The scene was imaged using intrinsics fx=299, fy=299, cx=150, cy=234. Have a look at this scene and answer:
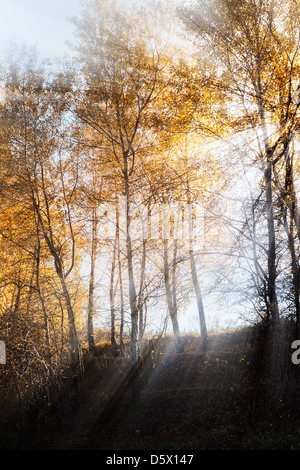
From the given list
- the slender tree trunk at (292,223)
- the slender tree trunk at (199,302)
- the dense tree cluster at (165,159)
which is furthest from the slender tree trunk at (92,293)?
the slender tree trunk at (292,223)

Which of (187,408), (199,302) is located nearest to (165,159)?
(199,302)

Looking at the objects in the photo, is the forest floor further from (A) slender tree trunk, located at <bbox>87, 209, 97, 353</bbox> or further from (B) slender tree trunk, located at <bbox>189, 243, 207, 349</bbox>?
(A) slender tree trunk, located at <bbox>87, 209, 97, 353</bbox>

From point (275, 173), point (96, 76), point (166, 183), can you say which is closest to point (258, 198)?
point (275, 173)

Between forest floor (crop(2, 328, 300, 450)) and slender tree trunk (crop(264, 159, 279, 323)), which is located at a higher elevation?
slender tree trunk (crop(264, 159, 279, 323))

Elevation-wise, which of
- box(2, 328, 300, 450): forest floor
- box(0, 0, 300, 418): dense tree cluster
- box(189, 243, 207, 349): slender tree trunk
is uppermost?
box(0, 0, 300, 418): dense tree cluster

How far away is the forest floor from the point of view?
18.7 feet

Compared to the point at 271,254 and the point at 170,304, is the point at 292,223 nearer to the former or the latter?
the point at 271,254

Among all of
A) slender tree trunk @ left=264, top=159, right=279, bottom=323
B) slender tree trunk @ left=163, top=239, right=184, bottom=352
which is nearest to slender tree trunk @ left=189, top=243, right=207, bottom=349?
slender tree trunk @ left=163, top=239, right=184, bottom=352

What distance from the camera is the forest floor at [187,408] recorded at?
5.70 metres

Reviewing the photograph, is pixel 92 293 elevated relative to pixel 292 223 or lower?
lower

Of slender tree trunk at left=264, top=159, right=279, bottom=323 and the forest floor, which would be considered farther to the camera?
slender tree trunk at left=264, top=159, right=279, bottom=323

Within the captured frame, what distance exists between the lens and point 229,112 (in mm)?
6836

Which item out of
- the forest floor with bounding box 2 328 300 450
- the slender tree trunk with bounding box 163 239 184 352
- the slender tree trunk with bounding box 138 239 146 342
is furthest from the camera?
the slender tree trunk with bounding box 163 239 184 352

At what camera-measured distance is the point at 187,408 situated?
6.85m
